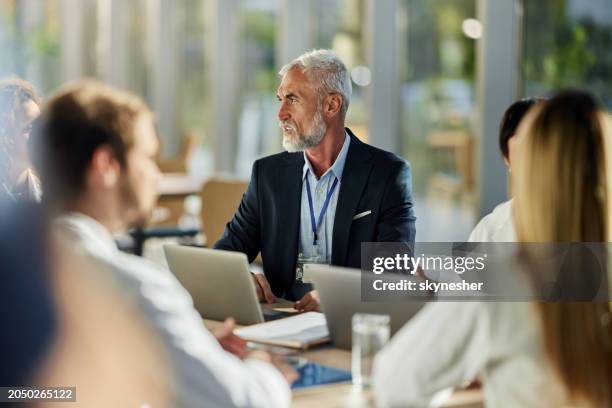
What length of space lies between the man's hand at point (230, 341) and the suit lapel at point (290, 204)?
3.90 feet

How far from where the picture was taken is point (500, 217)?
3.20 m

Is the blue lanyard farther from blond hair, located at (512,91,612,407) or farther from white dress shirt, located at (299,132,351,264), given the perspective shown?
blond hair, located at (512,91,612,407)

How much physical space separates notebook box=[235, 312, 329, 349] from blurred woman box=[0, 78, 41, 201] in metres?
1.10

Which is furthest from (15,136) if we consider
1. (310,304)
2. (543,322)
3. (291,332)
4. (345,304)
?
(543,322)

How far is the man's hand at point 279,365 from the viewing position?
203cm

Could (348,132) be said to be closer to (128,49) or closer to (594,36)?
(594,36)

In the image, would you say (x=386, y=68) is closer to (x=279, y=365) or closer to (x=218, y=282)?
(x=218, y=282)

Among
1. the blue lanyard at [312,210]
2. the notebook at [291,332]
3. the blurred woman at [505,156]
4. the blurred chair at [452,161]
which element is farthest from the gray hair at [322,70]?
the blurred chair at [452,161]

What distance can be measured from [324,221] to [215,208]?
1629 millimetres

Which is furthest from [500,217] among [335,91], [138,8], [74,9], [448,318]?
[74,9]

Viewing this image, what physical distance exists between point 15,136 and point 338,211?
124 cm

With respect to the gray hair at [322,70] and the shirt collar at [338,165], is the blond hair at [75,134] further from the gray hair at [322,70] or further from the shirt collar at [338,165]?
the gray hair at [322,70]

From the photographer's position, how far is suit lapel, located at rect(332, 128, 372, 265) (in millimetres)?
3408

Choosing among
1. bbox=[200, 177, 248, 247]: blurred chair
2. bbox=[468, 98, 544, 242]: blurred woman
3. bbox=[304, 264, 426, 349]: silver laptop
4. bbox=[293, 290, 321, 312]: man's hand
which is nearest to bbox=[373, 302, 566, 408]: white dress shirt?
bbox=[304, 264, 426, 349]: silver laptop
